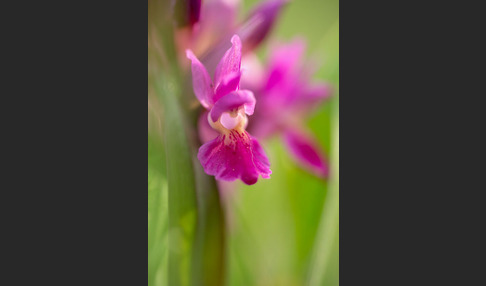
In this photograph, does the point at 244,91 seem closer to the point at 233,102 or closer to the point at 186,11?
the point at 233,102

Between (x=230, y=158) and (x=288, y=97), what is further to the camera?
(x=288, y=97)

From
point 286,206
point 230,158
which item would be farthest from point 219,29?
point 286,206

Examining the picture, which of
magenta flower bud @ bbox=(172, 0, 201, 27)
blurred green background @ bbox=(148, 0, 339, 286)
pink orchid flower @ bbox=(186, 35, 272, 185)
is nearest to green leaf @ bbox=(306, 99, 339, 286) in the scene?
blurred green background @ bbox=(148, 0, 339, 286)

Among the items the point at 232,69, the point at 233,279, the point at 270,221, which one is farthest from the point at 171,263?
the point at 232,69

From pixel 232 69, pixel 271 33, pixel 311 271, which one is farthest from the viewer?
pixel 311 271

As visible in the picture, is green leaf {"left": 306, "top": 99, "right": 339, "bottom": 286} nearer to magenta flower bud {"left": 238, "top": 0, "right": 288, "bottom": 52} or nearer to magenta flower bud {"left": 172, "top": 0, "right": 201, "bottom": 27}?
magenta flower bud {"left": 238, "top": 0, "right": 288, "bottom": 52}

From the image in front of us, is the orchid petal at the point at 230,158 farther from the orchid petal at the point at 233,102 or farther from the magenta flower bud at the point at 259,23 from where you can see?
the magenta flower bud at the point at 259,23

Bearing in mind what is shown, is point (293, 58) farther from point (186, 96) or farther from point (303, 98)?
point (186, 96)
